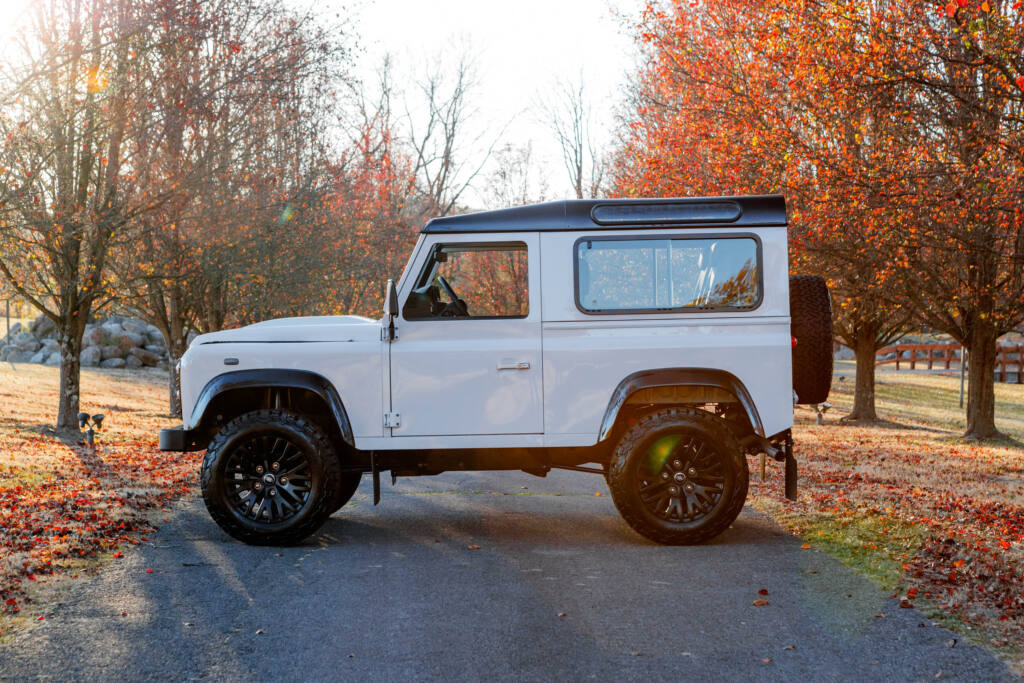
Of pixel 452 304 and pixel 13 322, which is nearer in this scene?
pixel 452 304

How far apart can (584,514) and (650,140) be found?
12414 mm

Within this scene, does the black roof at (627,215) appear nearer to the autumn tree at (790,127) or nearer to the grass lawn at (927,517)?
the grass lawn at (927,517)

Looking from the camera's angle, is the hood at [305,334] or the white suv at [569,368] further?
the hood at [305,334]

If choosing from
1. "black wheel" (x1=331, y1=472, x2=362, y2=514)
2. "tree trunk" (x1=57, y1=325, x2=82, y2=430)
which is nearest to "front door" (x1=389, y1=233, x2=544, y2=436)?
"black wheel" (x1=331, y1=472, x2=362, y2=514)

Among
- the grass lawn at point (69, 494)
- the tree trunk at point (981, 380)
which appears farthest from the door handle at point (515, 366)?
the tree trunk at point (981, 380)

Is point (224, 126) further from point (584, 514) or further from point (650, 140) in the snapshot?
point (584, 514)

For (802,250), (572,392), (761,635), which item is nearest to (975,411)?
(802,250)

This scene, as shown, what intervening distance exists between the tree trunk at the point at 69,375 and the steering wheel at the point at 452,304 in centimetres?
1063

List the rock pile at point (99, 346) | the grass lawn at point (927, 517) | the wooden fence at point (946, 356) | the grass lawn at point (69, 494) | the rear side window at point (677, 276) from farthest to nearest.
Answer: the wooden fence at point (946, 356), the rock pile at point (99, 346), the rear side window at point (677, 276), the grass lawn at point (69, 494), the grass lawn at point (927, 517)

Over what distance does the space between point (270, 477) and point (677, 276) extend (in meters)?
3.40

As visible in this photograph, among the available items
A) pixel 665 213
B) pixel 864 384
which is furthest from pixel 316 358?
pixel 864 384

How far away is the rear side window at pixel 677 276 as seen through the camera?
23.7 feet

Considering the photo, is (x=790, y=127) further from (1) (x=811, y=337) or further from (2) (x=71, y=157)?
(2) (x=71, y=157)

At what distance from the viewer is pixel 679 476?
7.23 m
